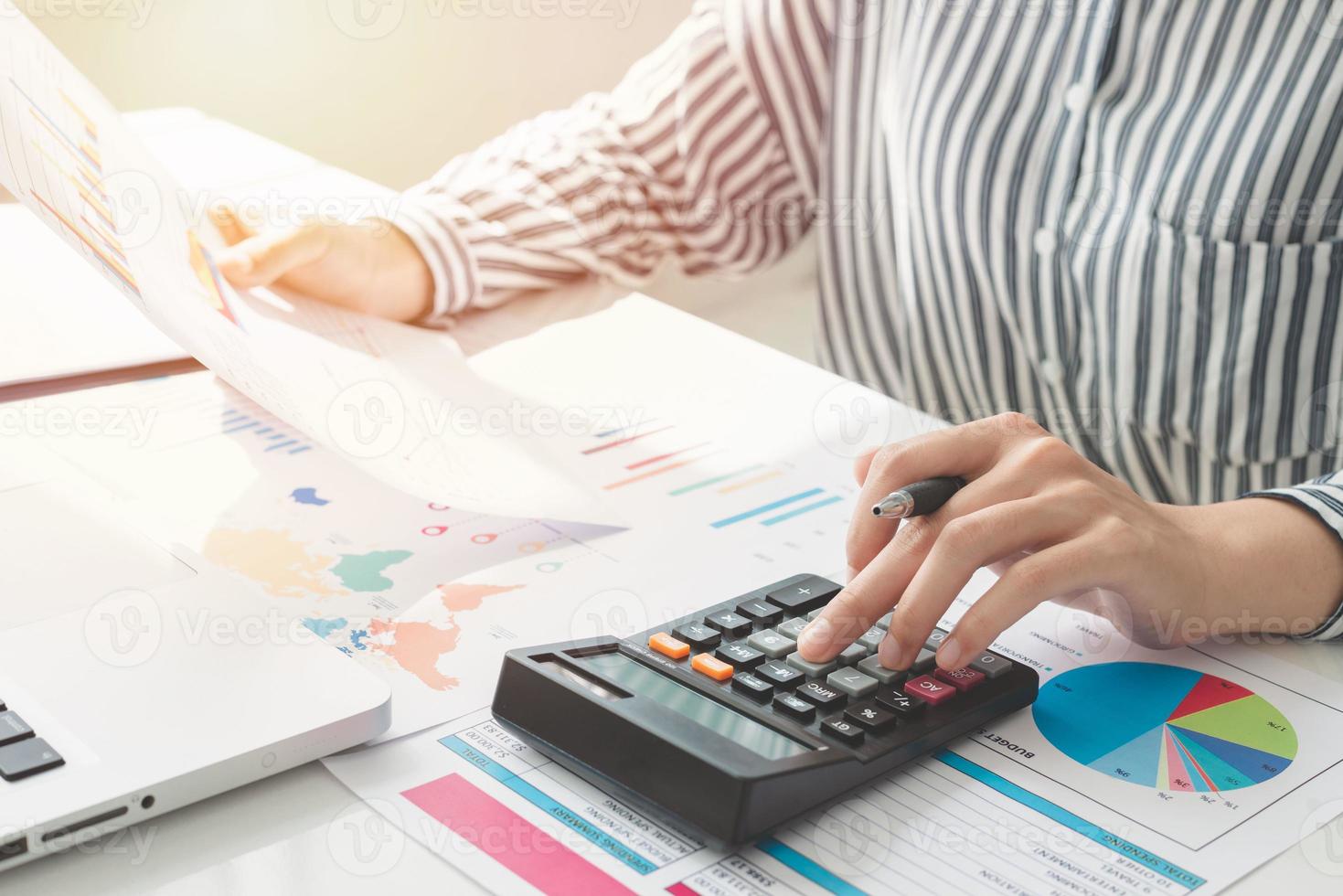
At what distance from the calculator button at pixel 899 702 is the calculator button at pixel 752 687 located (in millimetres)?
39

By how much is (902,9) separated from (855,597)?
717 mm

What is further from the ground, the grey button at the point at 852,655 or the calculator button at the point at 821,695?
the grey button at the point at 852,655

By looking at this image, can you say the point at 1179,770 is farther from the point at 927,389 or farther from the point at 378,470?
the point at 927,389

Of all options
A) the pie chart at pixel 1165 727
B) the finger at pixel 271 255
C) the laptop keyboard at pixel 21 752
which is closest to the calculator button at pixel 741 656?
the pie chart at pixel 1165 727

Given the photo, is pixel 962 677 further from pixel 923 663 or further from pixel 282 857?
pixel 282 857

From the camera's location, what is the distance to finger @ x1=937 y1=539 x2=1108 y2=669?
0.45 metres

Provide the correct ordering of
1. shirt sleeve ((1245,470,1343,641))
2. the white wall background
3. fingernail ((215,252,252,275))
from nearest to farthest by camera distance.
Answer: shirt sleeve ((1245,470,1343,641))
fingernail ((215,252,252,275))
the white wall background

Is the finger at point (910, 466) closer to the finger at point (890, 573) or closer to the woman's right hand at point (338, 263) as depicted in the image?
the finger at point (890, 573)

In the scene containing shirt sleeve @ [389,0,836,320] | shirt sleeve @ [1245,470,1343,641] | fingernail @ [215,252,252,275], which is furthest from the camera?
shirt sleeve @ [389,0,836,320]

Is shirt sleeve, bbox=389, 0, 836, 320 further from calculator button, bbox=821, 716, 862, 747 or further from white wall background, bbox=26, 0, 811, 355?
white wall background, bbox=26, 0, 811, 355

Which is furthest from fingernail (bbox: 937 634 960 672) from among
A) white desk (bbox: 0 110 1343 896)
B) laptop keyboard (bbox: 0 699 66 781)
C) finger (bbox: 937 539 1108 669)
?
laptop keyboard (bbox: 0 699 66 781)

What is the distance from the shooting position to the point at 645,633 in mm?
466

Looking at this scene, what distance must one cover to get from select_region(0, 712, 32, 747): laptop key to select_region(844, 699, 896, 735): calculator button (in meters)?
0.26

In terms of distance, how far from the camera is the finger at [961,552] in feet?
1.47
